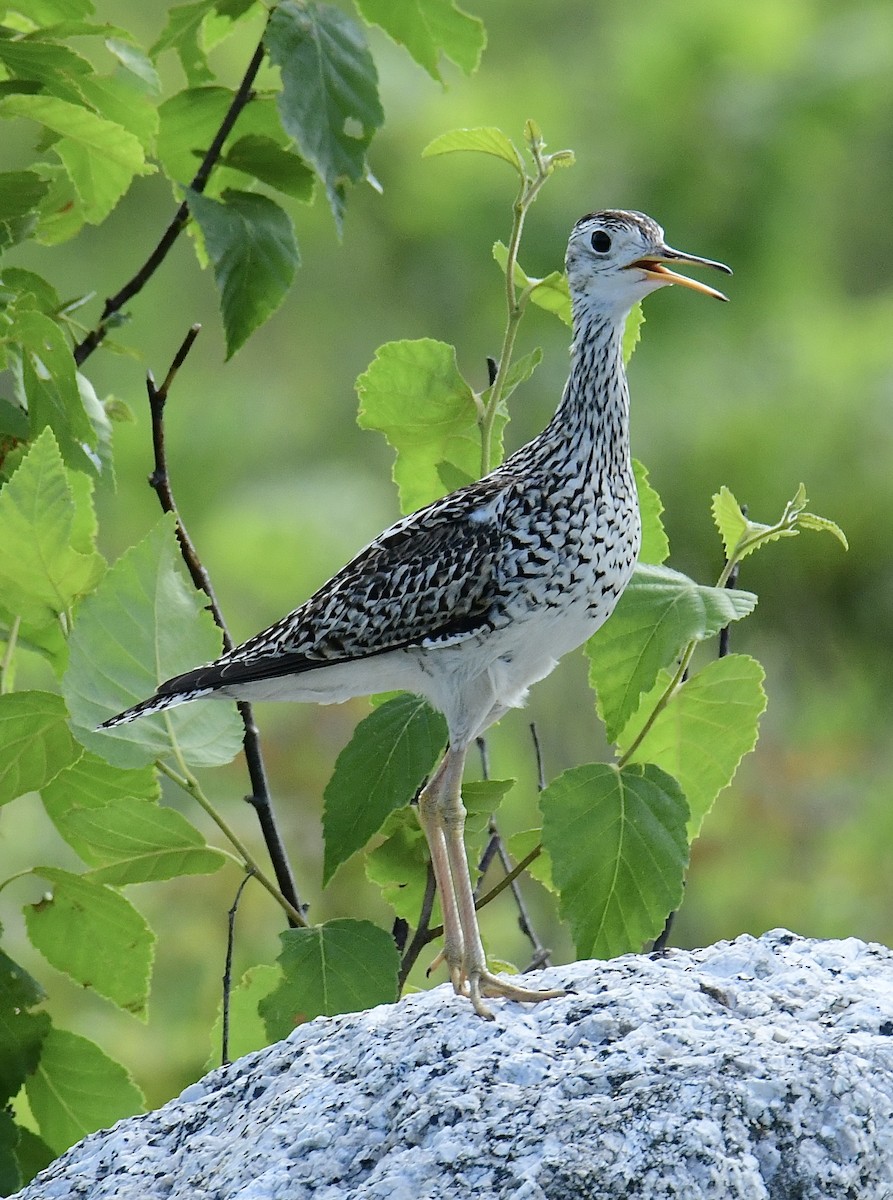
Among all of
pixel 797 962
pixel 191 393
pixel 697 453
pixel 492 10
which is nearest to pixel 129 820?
pixel 797 962

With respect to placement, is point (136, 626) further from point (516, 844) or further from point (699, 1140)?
point (699, 1140)

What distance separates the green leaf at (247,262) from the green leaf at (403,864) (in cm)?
80

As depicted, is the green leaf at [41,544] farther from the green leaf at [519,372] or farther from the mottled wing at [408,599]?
the green leaf at [519,372]

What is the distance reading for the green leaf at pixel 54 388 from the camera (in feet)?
6.96

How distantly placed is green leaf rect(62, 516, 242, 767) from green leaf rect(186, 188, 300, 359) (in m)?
0.39

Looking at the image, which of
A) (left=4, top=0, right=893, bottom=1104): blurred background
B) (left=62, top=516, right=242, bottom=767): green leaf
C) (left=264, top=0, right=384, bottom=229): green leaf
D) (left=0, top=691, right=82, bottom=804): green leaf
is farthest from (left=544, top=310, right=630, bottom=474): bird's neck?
(left=4, top=0, right=893, bottom=1104): blurred background

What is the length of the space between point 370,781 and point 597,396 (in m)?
0.66

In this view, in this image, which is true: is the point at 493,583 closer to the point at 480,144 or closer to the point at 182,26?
the point at 480,144

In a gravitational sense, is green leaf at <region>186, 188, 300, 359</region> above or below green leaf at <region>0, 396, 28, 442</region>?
above

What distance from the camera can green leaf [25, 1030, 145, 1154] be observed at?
7.38 feet

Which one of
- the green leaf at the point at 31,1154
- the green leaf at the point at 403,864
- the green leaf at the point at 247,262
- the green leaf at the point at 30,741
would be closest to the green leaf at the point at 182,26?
the green leaf at the point at 247,262

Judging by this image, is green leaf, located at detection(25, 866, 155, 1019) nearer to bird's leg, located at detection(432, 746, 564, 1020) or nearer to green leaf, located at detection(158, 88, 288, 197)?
bird's leg, located at detection(432, 746, 564, 1020)

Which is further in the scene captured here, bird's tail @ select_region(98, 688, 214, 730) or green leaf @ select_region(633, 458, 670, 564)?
green leaf @ select_region(633, 458, 670, 564)

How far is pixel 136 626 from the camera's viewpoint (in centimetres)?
213
